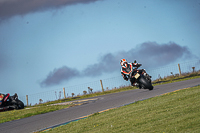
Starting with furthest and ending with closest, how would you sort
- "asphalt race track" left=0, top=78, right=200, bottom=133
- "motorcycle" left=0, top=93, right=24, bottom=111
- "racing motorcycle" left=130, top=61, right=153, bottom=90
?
1. "motorcycle" left=0, top=93, right=24, bottom=111
2. "racing motorcycle" left=130, top=61, right=153, bottom=90
3. "asphalt race track" left=0, top=78, right=200, bottom=133

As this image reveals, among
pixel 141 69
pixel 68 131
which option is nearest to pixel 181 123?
pixel 68 131

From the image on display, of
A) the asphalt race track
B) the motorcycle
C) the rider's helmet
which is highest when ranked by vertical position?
the rider's helmet

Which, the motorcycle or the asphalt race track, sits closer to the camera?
the asphalt race track

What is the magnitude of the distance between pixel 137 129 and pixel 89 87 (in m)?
29.9

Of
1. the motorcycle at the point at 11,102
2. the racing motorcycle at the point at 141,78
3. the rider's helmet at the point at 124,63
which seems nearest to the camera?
the racing motorcycle at the point at 141,78

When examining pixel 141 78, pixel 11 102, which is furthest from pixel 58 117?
pixel 11 102

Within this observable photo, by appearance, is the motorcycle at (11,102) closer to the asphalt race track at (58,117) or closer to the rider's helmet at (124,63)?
the asphalt race track at (58,117)

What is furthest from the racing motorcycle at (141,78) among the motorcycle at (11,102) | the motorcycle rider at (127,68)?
the motorcycle at (11,102)

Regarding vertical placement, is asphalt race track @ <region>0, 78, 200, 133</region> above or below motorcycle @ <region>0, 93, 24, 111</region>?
below

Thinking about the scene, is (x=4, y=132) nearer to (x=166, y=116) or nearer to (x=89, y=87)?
(x=166, y=116)

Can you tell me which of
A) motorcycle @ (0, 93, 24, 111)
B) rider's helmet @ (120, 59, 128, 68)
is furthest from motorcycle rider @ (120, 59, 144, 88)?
motorcycle @ (0, 93, 24, 111)

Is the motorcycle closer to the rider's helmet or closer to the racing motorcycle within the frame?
the rider's helmet

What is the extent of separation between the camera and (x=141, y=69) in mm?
17531

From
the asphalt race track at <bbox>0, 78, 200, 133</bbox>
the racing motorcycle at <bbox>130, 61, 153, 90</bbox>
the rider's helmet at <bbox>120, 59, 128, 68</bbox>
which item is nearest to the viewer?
the asphalt race track at <bbox>0, 78, 200, 133</bbox>
